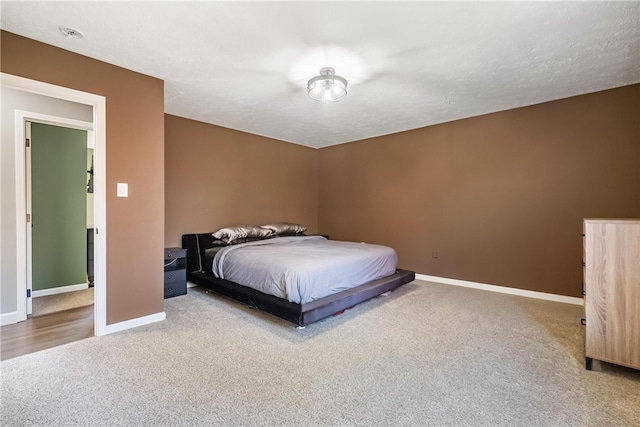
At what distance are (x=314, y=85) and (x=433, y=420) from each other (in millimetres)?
2727

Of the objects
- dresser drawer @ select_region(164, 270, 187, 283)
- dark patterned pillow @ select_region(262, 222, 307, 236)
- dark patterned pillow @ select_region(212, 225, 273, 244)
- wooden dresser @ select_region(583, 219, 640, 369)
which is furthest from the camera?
dark patterned pillow @ select_region(262, 222, 307, 236)

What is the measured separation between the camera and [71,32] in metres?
2.17

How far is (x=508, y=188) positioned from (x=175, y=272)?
4.60 metres

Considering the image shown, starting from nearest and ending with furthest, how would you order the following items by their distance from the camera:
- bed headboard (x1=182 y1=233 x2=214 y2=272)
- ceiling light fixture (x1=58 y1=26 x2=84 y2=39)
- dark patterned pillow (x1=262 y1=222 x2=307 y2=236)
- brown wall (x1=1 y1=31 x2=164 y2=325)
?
ceiling light fixture (x1=58 y1=26 x2=84 y2=39) → brown wall (x1=1 y1=31 x2=164 y2=325) → bed headboard (x1=182 y1=233 x2=214 y2=272) → dark patterned pillow (x1=262 y1=222 x2=307 y2=236)

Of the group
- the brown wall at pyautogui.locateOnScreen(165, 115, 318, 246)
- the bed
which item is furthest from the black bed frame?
the brown wall at pyautogui.locateOnScreen(165, 115, 318, 246)

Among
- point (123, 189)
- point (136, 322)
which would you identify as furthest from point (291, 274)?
point (123, 189)

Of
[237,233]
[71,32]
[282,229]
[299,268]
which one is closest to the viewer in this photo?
[71,32]

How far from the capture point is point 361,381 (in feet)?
6.15

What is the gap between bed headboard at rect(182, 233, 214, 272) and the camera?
4105mm

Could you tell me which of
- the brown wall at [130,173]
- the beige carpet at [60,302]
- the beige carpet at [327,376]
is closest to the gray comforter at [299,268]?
the beige carpet at [327,376]

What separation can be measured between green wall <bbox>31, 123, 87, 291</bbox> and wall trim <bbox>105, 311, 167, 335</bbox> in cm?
210

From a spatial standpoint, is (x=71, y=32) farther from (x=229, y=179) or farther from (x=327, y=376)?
(x=327, y=376)

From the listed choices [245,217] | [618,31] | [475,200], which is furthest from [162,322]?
[618,31]

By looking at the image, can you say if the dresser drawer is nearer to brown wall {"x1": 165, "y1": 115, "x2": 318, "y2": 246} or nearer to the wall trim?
brown wall {"x1": 165, "y1": 115, "x2": 318, "y2": 246}
